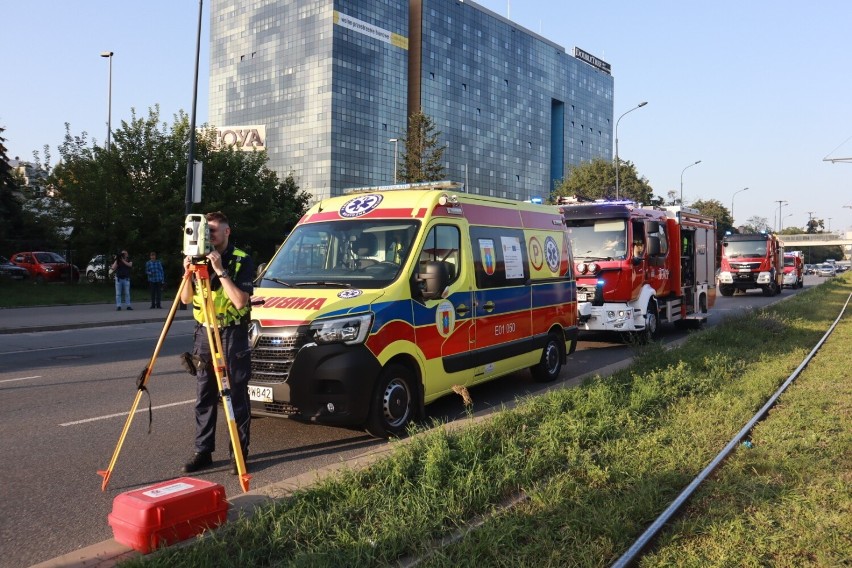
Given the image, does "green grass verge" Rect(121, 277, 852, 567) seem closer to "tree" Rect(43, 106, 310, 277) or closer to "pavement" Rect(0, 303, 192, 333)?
Result: "pavement" Rect(0, 303, 192, 333)

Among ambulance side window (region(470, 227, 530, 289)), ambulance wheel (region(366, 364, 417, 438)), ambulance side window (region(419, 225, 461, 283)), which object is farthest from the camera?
ambulance side window (region(470, 227, 530, 289))

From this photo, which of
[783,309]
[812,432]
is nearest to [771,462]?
[812,432]

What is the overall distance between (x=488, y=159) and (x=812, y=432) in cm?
9782

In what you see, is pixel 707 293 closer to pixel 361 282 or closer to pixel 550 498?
pixel 361 282

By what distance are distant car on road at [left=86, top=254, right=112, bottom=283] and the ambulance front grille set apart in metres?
25.3

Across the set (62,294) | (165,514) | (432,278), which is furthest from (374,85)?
(165,514)

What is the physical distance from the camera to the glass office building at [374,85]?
80250 millimetres

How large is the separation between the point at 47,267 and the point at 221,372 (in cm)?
3345

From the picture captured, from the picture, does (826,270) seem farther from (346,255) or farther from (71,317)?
(346,255)

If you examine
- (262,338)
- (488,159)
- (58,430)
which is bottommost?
(58,430)

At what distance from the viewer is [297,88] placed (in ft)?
269

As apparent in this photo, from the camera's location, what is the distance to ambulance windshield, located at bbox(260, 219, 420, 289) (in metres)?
6.52

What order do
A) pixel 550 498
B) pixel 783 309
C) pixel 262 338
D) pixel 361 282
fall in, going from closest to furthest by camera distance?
pixel 550 498 → pixel 262 338 → pixel 361 282 → pixel 783 309

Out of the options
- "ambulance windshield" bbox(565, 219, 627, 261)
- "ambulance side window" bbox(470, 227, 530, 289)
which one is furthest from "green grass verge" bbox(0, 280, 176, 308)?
"ambulance side window" bbox(470, 227, 530, 289)
